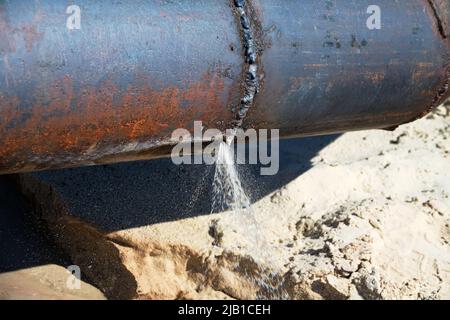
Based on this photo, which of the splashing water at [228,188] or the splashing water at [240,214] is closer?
the splashing water at [240,214]

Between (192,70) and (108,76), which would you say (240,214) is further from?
(108,76)

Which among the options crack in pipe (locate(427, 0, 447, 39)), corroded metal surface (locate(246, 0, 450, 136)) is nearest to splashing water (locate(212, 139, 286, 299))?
corroded metal surface (locate(246, 0, 450, 136))

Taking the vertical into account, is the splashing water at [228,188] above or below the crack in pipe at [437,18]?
below

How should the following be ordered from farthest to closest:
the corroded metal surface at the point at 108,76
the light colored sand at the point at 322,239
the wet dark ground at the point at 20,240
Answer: the wet dark ground at the point at 20,240
the light colored sand at the point at 322,239
the corroded metal surface at the point at 108,76

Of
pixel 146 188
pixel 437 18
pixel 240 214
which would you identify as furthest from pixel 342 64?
pixel 146 188

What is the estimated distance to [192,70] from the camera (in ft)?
6.76

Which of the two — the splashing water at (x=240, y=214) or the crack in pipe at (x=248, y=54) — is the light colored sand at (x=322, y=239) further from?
the crack in pipe at (x=248, y=54)

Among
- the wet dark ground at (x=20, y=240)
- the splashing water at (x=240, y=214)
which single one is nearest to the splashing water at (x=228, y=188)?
the splashing water at (x=240, y=214)

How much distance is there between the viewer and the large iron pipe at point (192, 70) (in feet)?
6.15

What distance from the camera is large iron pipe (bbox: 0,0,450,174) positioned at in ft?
6.15

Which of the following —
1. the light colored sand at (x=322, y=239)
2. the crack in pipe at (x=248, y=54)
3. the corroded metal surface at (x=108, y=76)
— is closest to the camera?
the corroded metal surface at (x=108, y=76)

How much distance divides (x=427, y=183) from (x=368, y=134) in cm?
58

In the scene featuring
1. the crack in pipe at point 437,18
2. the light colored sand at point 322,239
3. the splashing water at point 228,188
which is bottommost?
the light colored sand at point 322,239
